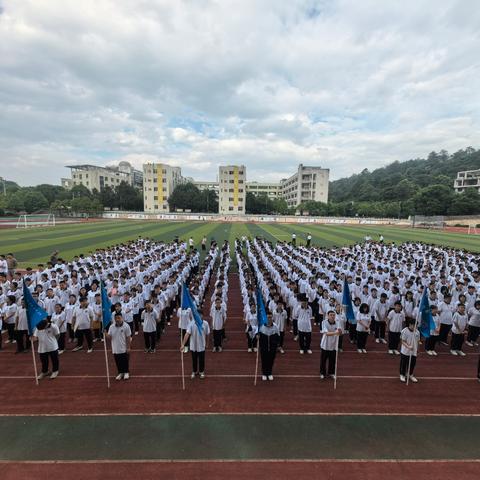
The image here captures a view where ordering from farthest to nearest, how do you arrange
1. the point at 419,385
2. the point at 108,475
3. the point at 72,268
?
1. the point at 72,268
2. the point at 419,385
3. the point at 108,475

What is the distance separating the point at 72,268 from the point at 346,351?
11.8 m

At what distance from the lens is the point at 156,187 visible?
90125 mm

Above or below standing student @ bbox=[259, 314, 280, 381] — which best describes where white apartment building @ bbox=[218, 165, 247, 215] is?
above

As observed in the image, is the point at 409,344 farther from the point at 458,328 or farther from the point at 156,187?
the point at 156,187

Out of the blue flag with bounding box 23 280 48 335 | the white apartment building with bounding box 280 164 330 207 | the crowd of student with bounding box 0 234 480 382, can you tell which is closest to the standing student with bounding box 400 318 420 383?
the crowd of student with bounding box 0 234 480 382

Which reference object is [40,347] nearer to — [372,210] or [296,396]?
[296,396]

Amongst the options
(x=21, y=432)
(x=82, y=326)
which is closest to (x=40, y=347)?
(x=82, y=326)

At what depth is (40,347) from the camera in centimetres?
684

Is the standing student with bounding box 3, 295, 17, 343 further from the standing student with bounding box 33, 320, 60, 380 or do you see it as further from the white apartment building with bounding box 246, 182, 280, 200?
the white apartment building with bounding box 246, 182, 280, 200

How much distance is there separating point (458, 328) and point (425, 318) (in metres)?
1.77

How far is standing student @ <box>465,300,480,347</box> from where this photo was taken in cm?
859

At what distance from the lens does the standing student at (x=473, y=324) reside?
8.59 metres

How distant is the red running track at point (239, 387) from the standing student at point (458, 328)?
35 cm

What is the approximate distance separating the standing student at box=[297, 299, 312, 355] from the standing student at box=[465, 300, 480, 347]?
4691 mm
